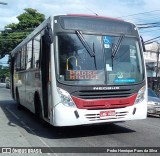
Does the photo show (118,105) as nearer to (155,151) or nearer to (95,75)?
(95,75)

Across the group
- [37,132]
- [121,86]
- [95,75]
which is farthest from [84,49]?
[37,132]

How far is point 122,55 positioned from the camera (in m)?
9.41

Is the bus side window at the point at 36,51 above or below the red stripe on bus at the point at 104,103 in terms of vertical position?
above

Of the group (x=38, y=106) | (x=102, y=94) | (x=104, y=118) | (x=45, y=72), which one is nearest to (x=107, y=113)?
(x=104, y=118)

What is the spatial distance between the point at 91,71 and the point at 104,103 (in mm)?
888

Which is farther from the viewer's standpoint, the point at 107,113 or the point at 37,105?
the point at 37,105

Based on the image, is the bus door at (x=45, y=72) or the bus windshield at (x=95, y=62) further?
the bus door at (x=45, y=72)

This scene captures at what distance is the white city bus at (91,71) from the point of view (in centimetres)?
→ 880

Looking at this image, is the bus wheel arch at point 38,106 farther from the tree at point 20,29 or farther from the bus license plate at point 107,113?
the tree at point 20,29

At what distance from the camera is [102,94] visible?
29.5 feet

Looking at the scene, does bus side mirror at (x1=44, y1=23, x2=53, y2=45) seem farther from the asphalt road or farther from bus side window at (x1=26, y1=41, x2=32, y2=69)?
bus side window at (x1=26, y1=41, x2=32, y2=69)

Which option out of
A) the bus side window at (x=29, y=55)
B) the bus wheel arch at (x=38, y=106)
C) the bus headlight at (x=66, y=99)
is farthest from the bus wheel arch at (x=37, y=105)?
the bus headlight at (x=66, y=99)

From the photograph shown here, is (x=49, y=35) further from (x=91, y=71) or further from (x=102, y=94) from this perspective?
(x=102, y=94)

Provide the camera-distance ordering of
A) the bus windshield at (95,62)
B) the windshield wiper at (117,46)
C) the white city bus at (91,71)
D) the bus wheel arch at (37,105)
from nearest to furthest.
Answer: the white city bus at (91,71), the bus windshield at (95,62), the windshield wiper at (117,46), the bus wheel arch at (37,105)
